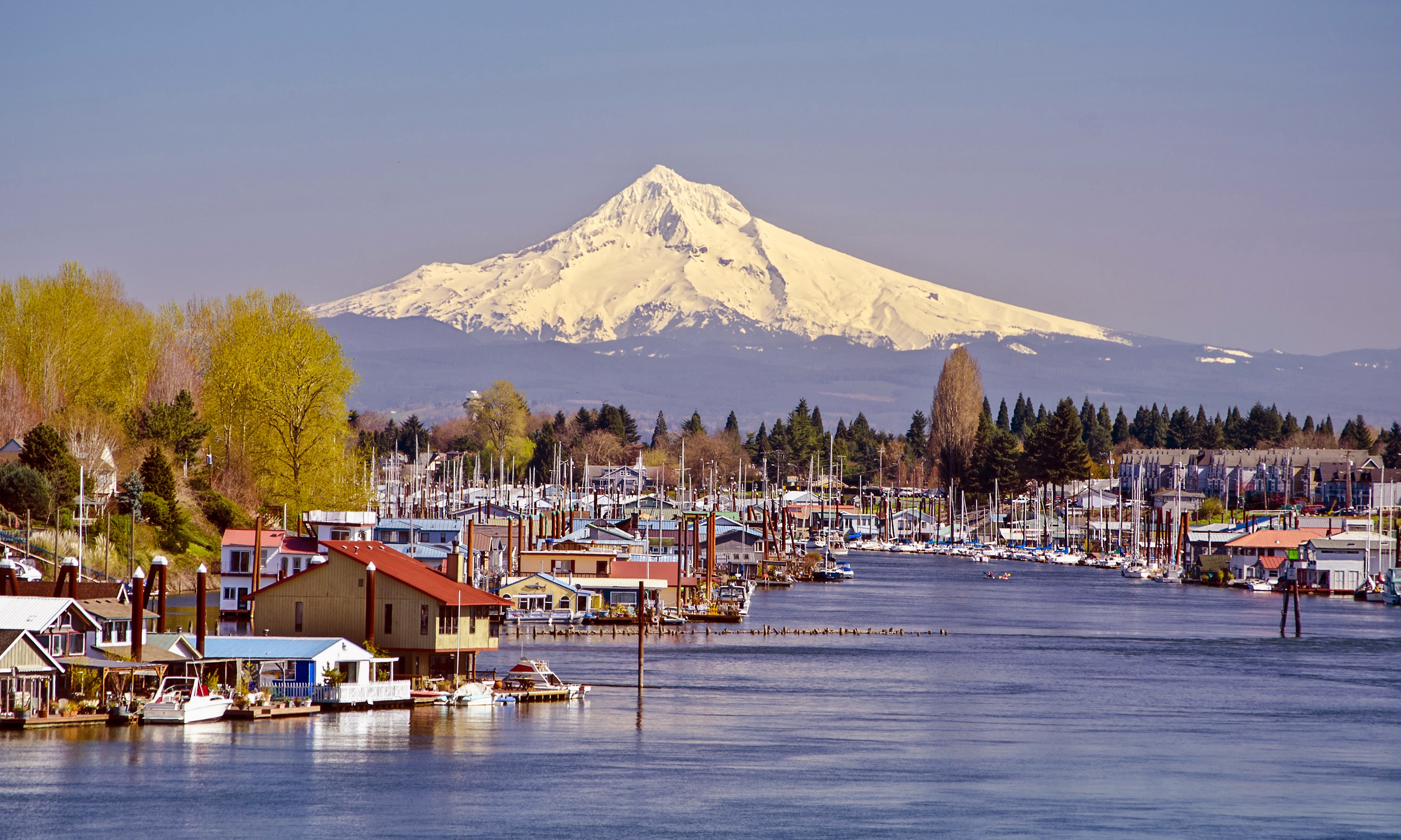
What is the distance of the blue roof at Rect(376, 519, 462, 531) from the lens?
94.8m

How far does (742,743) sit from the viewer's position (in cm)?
5009

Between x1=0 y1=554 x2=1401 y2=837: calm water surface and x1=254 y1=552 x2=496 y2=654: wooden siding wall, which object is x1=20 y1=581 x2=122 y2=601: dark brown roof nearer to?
x1=254 y1=552 x2=496 y2=654: wooden siding wall

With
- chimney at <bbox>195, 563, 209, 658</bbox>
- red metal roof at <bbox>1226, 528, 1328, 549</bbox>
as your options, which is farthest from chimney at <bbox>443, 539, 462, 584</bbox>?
red metal roof at <bbox>1226, 528, 1328, 549</bbox>

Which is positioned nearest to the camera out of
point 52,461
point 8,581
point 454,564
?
point 8,581

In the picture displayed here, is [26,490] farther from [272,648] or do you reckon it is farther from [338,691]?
[338,691]

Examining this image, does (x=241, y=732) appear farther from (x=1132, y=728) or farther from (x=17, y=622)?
(x=1132, y=728)

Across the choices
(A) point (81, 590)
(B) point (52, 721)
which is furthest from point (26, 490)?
(B) point (52, 721)

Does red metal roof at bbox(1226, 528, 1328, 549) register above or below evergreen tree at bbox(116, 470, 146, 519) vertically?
below

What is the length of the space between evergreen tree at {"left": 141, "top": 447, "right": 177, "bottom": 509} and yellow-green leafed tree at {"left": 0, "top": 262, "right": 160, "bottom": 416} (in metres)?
5.13

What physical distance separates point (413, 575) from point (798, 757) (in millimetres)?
14045

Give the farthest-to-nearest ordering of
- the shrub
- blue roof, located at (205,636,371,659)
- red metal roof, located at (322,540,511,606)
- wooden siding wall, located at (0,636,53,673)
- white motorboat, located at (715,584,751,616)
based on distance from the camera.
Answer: white motorboat, located at (715,584,751,616) → the shrub → red metal roof, located at (322,540,511,606) → blue roof, located at (205,636,371,659) → wooden siding wall, located at (0,636,53,673)

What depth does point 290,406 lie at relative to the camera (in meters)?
84.5

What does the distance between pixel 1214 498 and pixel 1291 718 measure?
→ 135m

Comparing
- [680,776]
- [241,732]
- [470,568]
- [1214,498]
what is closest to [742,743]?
[680,776]
